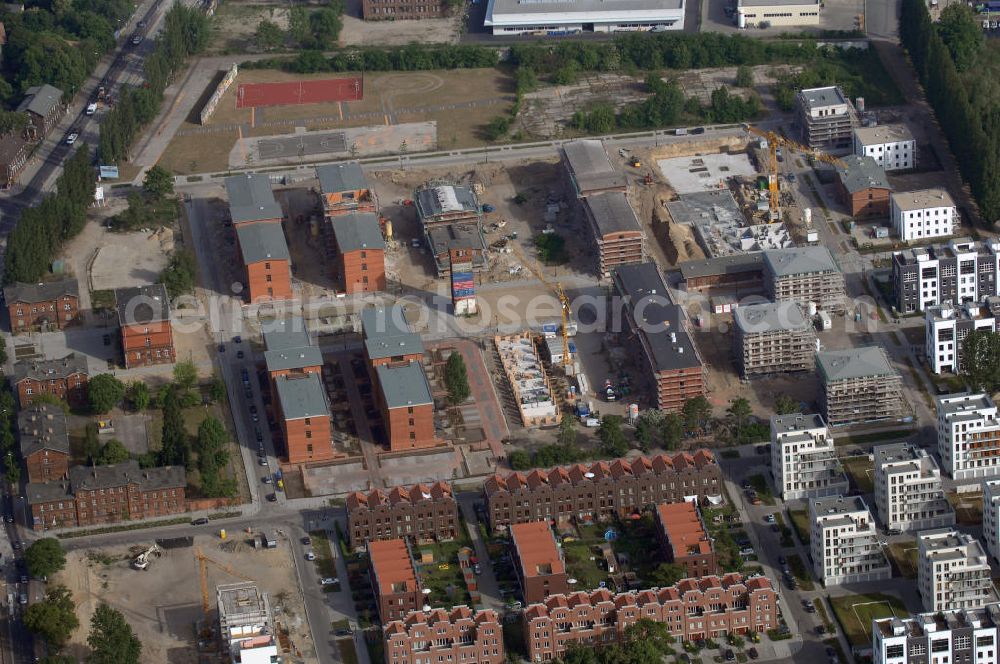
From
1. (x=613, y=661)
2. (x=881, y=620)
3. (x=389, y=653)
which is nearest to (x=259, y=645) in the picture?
(x=389, y=653)

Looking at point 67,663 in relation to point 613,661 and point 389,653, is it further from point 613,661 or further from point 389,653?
point 613,661

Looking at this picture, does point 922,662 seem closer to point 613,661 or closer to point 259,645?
point 613,661

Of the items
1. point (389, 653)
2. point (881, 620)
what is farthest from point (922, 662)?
point (389, 653)

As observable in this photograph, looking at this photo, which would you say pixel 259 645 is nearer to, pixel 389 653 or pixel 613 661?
pixel 389 653

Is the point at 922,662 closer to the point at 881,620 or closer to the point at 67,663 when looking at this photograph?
the point at 881,620

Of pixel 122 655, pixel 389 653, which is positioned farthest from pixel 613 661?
pixel 122 655
